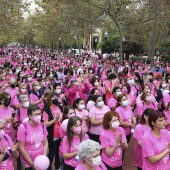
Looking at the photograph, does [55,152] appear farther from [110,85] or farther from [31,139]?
[110,85]

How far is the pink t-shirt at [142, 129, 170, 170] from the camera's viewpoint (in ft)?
13.4

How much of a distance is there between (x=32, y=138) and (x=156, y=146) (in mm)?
1829

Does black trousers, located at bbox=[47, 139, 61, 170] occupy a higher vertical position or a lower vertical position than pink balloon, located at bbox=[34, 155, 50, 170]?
lower

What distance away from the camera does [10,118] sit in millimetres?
5859

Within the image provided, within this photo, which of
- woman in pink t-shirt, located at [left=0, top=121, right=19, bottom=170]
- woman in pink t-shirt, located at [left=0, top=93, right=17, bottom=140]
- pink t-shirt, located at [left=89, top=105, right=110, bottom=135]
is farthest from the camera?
pink t-shirt, located at [left=89, top=105, right=110, bottom=135]

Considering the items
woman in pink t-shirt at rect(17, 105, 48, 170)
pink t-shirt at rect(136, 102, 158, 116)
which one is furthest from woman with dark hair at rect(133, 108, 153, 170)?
woman in pink t-shirt at rect(17, 105, 48, 170)

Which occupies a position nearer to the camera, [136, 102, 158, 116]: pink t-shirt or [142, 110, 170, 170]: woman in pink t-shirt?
[142, 110, 170, 170]: woman in pink t-shirt

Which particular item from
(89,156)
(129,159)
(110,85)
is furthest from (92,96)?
(89,156)

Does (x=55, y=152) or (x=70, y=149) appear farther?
(x=55, y=152)

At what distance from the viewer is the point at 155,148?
13.5 ft

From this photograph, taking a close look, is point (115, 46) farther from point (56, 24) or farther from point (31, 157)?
point (31, 157)

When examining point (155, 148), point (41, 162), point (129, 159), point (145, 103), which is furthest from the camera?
point (129, 159)

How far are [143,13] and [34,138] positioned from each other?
721 inches

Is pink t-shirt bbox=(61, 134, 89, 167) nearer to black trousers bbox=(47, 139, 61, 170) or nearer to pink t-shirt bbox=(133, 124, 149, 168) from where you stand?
pink t-shirt bbox=(133, 124, 149, 168)
